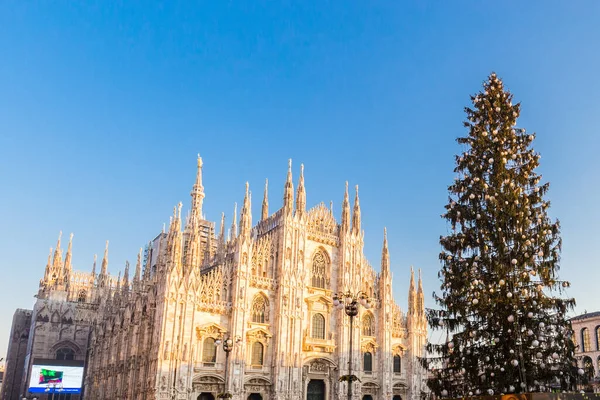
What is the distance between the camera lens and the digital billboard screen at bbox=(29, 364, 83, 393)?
64.2 meters

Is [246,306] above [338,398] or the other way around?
above

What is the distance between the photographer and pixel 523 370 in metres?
24.8

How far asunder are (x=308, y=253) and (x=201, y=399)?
15.8m

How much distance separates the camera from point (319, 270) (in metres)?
54.5

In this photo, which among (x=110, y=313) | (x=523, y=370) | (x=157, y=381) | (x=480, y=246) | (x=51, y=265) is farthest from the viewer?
(x=51, y=265)

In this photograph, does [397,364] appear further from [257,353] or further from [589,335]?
[589,335]

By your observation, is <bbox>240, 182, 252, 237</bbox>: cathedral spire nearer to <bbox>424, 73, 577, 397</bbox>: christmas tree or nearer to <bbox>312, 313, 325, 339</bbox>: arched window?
<bbox>312, 313, 325, 339</bbox>: arched window

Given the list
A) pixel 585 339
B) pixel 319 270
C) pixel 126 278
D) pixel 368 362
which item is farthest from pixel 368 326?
pixel 585 339

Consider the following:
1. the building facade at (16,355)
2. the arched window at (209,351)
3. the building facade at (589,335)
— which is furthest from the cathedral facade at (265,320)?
the building facade at (16,355)

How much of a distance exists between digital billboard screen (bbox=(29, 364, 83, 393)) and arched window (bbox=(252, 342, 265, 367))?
1110 inches

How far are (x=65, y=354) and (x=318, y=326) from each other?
3831 centimetres

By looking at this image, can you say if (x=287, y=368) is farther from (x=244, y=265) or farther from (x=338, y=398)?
(x=244, y=265)

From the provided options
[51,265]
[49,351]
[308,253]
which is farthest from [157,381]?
[51,265]

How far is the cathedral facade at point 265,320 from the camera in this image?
150 feet
